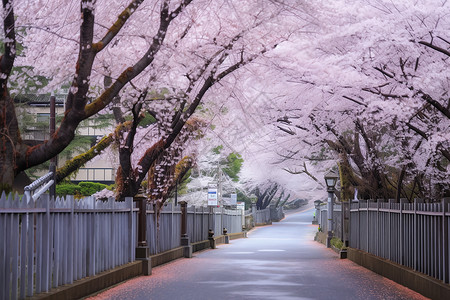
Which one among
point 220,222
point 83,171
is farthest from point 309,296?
point 83,171

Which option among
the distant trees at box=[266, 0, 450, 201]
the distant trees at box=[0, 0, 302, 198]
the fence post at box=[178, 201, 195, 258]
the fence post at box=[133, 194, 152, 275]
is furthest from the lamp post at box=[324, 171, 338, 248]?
the fence post at box=[133, 194, 152, 275]

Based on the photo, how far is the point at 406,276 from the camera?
14.8 m

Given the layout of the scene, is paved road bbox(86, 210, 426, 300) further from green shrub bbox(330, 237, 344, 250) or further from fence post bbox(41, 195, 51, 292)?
green shrub bbox(330, 237, 344, 250)

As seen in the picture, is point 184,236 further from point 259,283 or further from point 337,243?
point 259,283

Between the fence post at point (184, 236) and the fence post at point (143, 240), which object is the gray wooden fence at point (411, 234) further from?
the fence post at point (184, 236)

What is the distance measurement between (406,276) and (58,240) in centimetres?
742

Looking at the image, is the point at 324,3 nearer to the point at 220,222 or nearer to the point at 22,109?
the point at 22,109

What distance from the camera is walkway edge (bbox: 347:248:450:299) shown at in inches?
468

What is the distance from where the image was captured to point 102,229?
14633mm

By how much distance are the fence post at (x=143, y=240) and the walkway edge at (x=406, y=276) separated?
6022mm

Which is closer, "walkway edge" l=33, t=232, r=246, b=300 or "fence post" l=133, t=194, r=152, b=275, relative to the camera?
"walkway edge" l=33, t=232, r=246, b=300

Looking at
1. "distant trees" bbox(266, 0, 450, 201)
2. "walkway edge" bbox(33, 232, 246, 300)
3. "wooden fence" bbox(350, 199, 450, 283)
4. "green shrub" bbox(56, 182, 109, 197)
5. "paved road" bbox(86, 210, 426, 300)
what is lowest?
"paved road" bbox(86, 210, 426, 300)

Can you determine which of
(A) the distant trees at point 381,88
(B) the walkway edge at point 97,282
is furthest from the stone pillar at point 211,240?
(B) the walkway edge at point 97,282

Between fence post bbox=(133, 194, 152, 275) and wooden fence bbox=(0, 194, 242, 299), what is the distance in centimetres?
38
